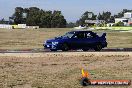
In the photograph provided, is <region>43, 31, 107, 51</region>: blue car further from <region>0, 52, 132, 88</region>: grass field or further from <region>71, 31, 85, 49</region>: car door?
<region>0, 52, 132, 88</region>: grass field

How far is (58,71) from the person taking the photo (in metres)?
17.5

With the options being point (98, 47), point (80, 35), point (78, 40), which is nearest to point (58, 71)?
point (78, 40)

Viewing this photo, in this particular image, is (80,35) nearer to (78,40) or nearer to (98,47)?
(78,40)

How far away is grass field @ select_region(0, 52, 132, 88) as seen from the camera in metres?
14.6

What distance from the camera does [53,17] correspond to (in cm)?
19888

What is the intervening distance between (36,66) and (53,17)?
180360 millimetres

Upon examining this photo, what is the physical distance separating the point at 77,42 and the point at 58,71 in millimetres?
12141

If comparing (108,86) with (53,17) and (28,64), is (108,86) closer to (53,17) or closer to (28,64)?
(28,64)

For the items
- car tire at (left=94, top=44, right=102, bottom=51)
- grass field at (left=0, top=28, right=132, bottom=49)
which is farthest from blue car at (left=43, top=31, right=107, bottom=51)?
grass field at (left=0, top=28, right=132, bottom=49)

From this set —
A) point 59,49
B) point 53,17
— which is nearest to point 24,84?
point 59,49

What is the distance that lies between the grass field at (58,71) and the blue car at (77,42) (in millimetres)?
6142

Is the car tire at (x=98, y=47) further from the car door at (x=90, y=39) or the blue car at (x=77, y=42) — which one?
the car door at (x=90, y=39)

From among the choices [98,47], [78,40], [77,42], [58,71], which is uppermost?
[78,40]

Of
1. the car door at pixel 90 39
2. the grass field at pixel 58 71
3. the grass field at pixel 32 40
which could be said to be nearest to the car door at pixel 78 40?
the car door at pixel 90 39
